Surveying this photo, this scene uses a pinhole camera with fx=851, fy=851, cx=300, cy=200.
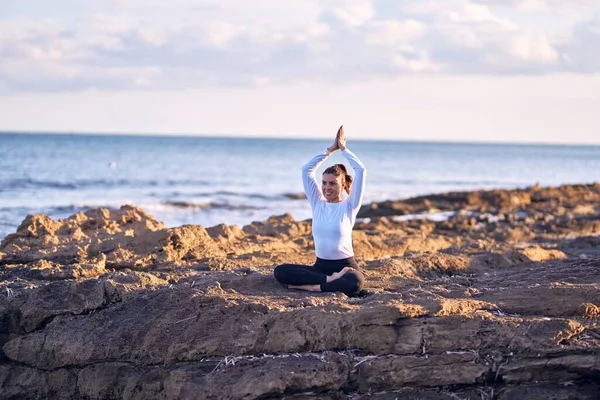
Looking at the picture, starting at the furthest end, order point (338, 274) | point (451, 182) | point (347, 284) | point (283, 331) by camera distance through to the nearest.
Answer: point (451, 182), point (338, 274), point (347, 284), point (283, 331)

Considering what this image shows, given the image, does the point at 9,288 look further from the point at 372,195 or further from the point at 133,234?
the point at 372,195

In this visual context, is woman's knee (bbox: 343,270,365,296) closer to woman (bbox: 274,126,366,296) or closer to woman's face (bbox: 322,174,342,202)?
woman (bbox: 274,126,366,296)

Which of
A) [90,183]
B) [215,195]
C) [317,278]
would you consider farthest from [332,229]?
[90,183]

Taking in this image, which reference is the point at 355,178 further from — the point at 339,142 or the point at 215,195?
the point at 215,195

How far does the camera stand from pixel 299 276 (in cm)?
792

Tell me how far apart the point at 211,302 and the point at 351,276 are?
1374 millimetres

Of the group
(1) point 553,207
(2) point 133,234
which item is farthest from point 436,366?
(1) point 553,207

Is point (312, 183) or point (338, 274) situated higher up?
point (312, 183)

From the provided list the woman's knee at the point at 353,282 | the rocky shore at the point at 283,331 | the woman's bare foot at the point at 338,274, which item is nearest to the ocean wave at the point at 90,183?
the rocky shore at the point at 283,331

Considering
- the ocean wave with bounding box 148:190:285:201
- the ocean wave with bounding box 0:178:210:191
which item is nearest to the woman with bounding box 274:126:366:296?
the ocean wave with bounding box 148:190:285:201

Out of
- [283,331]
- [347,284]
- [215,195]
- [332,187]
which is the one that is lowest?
[215,195]

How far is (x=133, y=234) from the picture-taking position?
10.7 m

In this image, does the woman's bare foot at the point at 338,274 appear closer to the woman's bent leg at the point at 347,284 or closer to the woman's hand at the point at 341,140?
the woman's bent leg at the point at 347,284

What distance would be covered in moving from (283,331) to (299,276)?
3.75 feet
